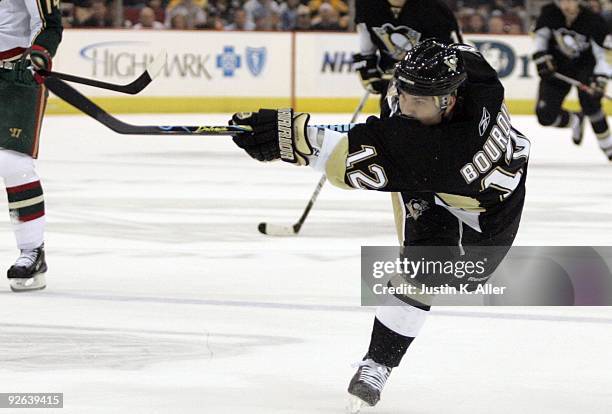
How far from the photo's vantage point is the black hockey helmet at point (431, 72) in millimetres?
2615

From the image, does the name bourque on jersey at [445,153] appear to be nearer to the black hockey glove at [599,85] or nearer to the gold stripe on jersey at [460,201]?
the gold stripe on jersey at [460,201]

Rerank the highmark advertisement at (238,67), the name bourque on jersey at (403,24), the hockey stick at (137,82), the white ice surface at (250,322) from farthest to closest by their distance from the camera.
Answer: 1. the highmark advertisement at (238,67)
2. the name bourque on jersey at (403,24)
3. the hockey stick at (137,82)
4. the white ice surface at (250,322)

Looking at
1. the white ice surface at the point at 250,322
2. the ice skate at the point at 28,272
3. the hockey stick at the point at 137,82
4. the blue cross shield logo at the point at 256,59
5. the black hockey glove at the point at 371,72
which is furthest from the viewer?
the blue cross shield logo at the point at 256,59

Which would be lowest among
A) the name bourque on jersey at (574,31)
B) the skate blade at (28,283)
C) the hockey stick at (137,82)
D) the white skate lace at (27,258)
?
the name bourque on jersey at (574,31)

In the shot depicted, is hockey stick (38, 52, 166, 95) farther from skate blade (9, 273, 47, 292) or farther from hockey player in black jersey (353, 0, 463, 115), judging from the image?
hockey player in black jersey (353, 0, 463, 115)

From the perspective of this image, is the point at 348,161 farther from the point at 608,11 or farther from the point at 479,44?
the point at 608,11

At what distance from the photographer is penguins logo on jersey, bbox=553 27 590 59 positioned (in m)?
8.99

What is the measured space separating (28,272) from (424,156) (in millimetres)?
1926

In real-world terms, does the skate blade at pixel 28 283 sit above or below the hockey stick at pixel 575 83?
above

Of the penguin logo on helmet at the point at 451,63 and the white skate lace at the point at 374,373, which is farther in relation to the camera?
the white skate lace at the point at 374,373

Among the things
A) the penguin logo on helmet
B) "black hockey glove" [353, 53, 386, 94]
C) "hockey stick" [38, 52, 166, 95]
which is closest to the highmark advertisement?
"black hockey glove" [353, 53, 386, 94]

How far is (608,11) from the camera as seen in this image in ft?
44.2

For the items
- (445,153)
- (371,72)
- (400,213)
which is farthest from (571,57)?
(445,153)

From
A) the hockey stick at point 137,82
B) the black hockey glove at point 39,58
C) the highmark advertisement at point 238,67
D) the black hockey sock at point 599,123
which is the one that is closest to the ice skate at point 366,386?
the hockey stick at point 137,82
